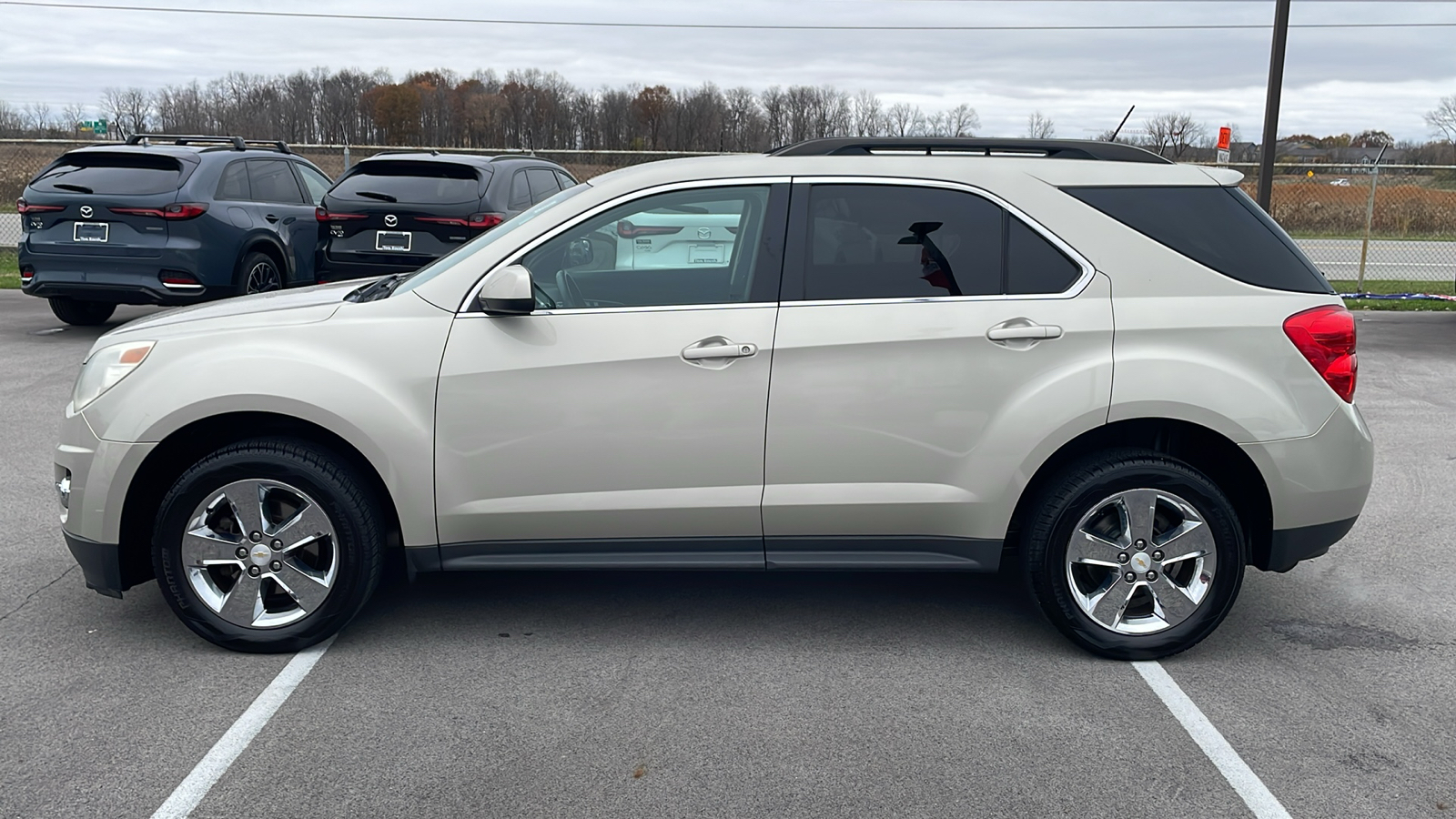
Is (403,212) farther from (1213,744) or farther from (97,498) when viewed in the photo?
(1213,744)

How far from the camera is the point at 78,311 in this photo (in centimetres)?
1205

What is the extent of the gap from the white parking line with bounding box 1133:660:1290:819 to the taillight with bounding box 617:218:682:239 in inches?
92.7

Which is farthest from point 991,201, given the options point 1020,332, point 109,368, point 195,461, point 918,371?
point 109,368

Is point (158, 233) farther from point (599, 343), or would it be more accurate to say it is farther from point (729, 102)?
point (729, 102)

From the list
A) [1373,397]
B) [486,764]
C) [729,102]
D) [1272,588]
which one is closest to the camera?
[486,764]

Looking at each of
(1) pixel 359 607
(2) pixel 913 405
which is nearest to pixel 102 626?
(1) pixel 359 607

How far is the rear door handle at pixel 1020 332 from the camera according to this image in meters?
4.15

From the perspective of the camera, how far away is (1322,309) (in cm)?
423

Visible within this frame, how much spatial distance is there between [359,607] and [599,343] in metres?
1.29

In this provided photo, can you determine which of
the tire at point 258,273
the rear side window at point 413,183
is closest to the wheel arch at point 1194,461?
the rear side window at point 413,183

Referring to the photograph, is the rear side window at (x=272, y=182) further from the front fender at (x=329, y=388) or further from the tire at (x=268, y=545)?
the tire at (x=268, y=545)

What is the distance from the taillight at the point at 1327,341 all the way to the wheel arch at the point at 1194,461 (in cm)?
40

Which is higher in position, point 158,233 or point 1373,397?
point 158,233

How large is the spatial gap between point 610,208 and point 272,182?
904 cm
